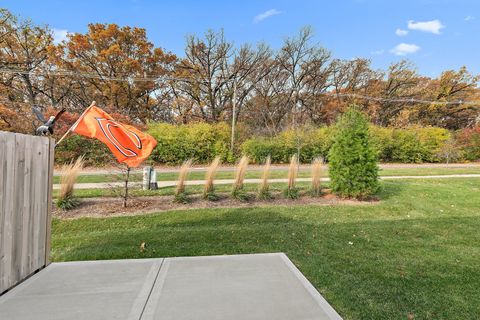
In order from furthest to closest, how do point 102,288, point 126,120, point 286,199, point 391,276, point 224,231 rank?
point 126,120
point 286,199
point 224,231
point 391,276
point 102,288

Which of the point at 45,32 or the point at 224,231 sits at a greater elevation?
the point at 45,32

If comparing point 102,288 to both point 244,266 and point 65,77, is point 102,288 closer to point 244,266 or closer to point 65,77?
point 244,266

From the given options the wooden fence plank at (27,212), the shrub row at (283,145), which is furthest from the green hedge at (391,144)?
the wooden fence plank at (27,212)

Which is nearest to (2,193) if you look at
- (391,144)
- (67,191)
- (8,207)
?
(8,207)

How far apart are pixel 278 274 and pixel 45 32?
30.2 meters

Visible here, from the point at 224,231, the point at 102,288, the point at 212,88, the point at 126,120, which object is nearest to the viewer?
the point at 102,288

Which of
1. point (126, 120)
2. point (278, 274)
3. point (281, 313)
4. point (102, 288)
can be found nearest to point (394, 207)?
point (278, 274)

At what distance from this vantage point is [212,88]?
104 feet

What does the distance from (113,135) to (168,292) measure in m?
2.29

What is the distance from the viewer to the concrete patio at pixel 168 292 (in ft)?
8.06

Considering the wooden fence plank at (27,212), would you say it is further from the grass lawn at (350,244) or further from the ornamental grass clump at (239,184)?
the ornamental grass clump at (239,184)

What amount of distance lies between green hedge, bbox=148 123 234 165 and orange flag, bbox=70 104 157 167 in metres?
14.1

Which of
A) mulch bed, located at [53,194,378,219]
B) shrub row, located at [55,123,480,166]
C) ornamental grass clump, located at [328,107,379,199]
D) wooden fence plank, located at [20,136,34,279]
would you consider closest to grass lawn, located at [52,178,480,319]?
mulch bed, located at [53,194,378,219]

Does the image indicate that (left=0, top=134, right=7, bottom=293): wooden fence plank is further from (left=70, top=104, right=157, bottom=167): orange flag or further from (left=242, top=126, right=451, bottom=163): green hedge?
(left=242, top=126, right=451, bottom=163): green hedge
